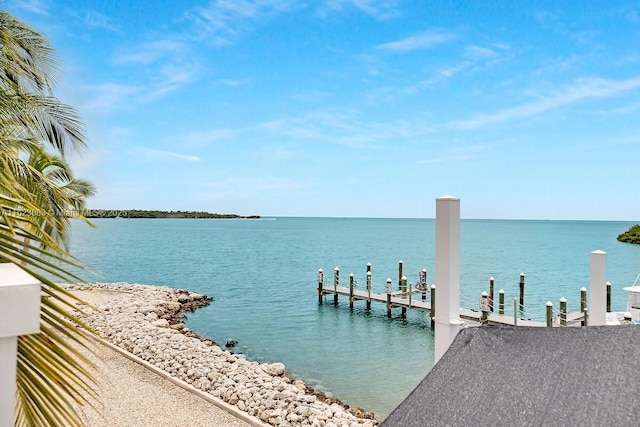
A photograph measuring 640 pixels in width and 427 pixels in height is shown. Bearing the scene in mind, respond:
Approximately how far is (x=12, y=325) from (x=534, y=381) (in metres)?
2.45

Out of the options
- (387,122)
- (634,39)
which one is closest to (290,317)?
(634,39)

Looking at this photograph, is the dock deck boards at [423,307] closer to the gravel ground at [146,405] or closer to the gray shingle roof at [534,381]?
the gravel ground at [146,405]

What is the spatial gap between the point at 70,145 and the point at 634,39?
2787 centimetres

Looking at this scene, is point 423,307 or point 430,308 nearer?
point 430,308

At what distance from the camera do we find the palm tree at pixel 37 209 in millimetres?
1344

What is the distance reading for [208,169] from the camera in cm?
5319

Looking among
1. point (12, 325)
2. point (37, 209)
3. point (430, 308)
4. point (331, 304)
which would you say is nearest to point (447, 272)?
point (37, 209)

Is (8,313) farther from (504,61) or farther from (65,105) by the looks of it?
(504,61)

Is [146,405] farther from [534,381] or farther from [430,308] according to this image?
[430,308]

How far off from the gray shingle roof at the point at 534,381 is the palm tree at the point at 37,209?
1.78 m

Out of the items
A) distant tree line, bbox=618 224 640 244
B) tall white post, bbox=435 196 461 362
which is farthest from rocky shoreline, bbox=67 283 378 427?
distant tree line, bbox=618 224 640 244

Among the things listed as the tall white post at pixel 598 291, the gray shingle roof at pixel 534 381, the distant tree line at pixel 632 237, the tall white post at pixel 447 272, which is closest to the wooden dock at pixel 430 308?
the tall white post at pixel 598 291

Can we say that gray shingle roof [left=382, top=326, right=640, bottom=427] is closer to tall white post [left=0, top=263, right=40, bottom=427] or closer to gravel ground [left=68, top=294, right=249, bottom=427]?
tall white post [left=0, top=263, right=40, bottom=427]

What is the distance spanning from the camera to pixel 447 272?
11.2 ft
